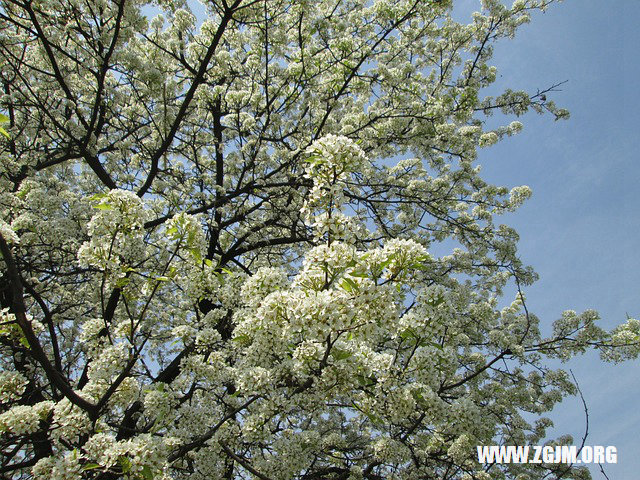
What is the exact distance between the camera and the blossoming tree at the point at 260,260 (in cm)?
333

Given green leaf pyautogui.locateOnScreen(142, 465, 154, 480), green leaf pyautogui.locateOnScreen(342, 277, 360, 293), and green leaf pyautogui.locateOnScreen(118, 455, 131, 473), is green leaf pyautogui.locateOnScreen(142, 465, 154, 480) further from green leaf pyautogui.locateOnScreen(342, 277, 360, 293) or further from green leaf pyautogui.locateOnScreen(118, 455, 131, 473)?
green leaf pyautogui.locateOnScreen(342, 277, 360, 293)

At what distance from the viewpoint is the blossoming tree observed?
10.9 feet

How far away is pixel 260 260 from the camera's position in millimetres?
9836

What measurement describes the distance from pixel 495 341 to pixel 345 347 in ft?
18.0

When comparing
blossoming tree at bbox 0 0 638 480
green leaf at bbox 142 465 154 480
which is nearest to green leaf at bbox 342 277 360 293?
blossoming tree at bbox 0 0 638 480

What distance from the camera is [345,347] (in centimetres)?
334

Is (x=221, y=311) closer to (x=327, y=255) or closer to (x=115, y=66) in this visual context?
(x=327, y=255)

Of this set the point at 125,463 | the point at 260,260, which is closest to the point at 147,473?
the point at 125,463

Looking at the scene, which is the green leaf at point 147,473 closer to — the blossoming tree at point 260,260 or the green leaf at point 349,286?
the blossoming tree at point 260,260

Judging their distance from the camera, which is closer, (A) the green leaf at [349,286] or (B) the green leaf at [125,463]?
(A) the green leaf at [349,286]

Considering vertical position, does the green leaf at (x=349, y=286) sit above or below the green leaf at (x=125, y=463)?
above

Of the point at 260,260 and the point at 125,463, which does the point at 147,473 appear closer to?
the point at 125,463

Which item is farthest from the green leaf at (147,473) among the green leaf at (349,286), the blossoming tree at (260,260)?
the green leaf at (349,286)

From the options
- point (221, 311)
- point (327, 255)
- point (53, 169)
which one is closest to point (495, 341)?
point (221, 311)
